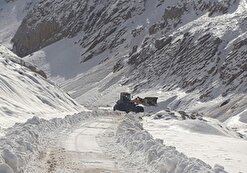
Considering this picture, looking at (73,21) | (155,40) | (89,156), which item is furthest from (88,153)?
(73,21)

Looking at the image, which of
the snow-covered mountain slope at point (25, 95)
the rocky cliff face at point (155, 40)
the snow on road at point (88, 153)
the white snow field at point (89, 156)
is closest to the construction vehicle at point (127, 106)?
the snow-covered mountain slope at point (25, 95)

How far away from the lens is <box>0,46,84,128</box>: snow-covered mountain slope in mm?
37000

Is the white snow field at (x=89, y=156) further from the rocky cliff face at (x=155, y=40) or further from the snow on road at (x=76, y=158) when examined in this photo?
the rocky cliff face at (x=155, y=40)

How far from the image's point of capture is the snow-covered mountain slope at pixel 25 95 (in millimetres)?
37000

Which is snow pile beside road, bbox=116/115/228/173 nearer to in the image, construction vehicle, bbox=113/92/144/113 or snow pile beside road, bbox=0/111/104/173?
snow pile beside road, bbox=0/111/104/173

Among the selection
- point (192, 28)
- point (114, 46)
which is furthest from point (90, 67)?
point (192, 28)

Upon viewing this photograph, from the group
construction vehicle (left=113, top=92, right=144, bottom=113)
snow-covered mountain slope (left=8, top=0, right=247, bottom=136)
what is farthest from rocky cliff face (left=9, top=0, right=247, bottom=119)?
construction vehicle (left=113, top=92, right=144, bottom=113)

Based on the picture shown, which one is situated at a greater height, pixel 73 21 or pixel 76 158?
pixel 73 21

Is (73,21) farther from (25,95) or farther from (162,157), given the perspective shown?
(162,157)

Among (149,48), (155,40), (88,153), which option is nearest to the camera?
(88,153)

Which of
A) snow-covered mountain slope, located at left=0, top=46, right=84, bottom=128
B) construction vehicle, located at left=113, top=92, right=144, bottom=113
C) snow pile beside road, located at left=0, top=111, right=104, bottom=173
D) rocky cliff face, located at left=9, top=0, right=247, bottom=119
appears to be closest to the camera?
snow pile beside road, located at left=0, top=111, right=104, bottom=173

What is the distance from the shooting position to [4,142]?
1484cm

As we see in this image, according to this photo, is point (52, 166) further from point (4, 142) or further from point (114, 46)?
point (114, 46)

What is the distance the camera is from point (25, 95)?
45.8m
